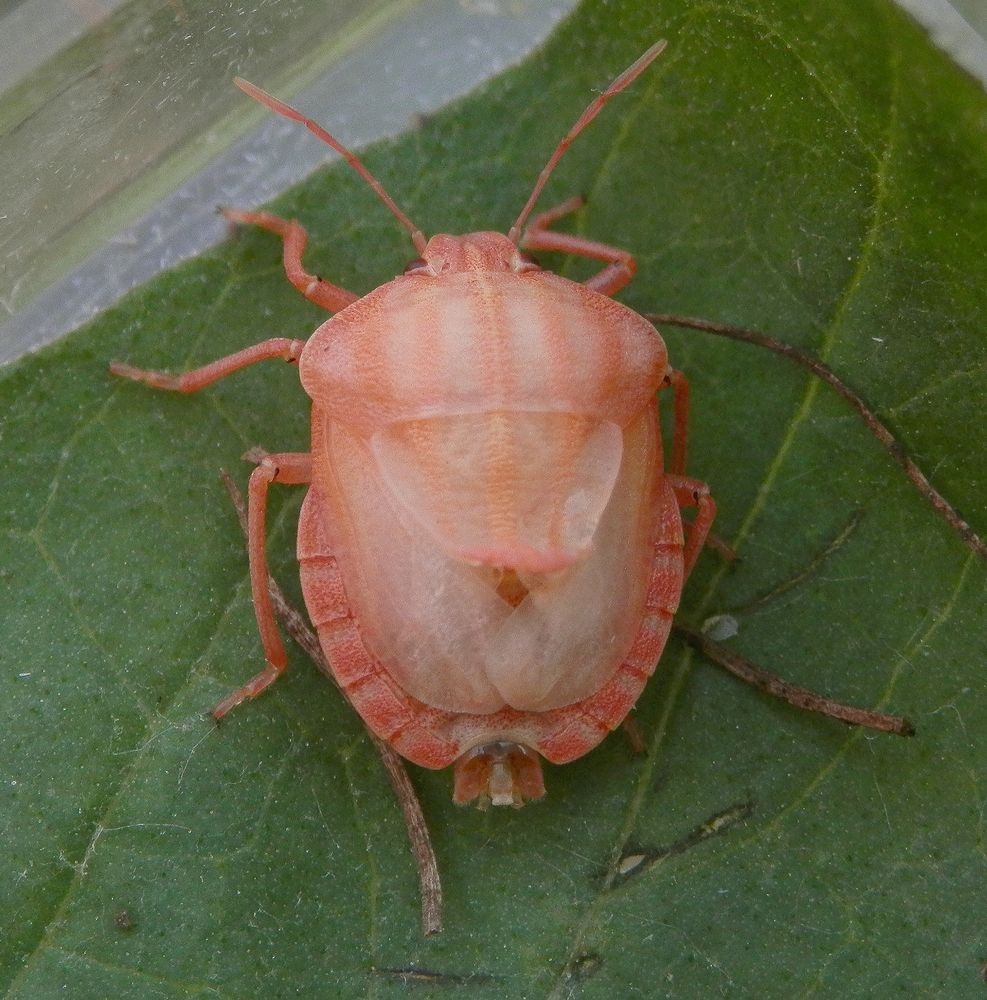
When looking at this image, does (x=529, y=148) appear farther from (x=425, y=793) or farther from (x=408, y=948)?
(x=408, y=948)

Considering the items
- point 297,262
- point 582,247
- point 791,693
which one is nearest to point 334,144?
point 297,262

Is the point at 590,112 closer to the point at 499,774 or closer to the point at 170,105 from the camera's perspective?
the point at 170,105

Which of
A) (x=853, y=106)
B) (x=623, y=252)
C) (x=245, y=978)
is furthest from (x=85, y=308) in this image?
(x=853, y=106)

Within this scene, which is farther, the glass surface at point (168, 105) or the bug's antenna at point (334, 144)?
the glass surface at point (168, 105)

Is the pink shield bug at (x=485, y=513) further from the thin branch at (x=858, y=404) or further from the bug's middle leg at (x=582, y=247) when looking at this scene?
the thin branch at (x=858, y=404)

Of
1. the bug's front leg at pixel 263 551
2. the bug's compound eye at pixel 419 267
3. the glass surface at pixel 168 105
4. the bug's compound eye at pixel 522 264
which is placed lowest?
the bug's front leg at pixel 263 551

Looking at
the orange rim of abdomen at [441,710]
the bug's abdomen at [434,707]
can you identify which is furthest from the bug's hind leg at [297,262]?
the orange rim of abdomen at [441,710]
